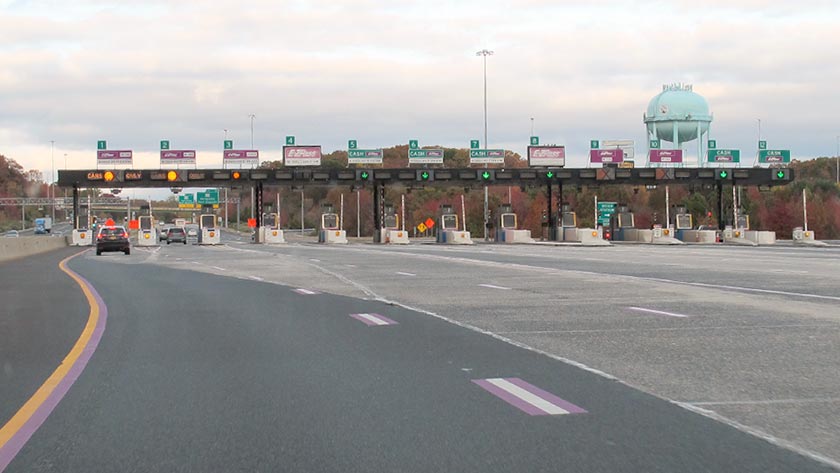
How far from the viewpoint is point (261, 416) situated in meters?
7.64

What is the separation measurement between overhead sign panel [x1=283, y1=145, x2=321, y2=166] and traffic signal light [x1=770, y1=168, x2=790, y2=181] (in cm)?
3726

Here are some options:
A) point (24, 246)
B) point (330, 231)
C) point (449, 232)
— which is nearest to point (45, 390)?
point (24, 246)

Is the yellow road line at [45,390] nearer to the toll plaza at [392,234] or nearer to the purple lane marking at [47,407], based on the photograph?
the purple lane marking at [47,407]

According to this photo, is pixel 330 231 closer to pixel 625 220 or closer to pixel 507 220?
pixel 507 220

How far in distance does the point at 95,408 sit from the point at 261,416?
1.52 m

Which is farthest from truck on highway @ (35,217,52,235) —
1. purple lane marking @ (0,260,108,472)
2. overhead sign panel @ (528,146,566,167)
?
purple lane marking @ (0,260,108,472)

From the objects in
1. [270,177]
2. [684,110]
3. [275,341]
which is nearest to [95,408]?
[275,341]

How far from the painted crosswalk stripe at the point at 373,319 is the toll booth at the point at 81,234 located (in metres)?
68.1

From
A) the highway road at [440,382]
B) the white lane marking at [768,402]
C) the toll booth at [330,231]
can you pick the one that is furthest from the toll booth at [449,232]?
the white lane marking at [768,402]

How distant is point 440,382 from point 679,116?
101045 millimetres

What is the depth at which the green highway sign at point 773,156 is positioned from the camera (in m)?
87.1

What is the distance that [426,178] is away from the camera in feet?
257

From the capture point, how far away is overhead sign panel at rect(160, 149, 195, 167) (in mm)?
79250

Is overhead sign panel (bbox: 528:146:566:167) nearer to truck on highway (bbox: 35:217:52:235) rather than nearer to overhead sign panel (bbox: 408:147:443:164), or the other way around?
overhead sign panel (bbox: 408:147:443:164)
